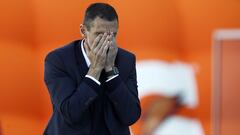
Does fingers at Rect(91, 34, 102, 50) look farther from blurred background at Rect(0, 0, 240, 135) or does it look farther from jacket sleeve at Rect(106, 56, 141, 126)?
blurred background at Rect(0, 0, 240, 135)

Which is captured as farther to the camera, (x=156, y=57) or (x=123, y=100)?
(x=156, y=57)

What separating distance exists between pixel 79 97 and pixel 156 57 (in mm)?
1023

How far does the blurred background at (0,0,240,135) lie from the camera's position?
7.40ft

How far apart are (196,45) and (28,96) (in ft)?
3.28

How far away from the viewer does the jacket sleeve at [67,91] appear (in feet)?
4.66

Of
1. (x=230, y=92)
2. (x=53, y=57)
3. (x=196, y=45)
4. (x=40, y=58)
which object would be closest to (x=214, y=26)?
(x=196, y=45)

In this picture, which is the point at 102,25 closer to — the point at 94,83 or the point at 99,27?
the point at 99,27

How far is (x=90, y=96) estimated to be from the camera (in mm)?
1424

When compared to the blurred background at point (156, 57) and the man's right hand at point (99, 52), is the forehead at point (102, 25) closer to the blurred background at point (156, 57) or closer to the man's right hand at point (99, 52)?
the man's right hand at point (99, 52)

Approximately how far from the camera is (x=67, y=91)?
147 cm

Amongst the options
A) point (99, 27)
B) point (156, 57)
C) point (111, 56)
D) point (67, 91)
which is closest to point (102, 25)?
point (99, 27)

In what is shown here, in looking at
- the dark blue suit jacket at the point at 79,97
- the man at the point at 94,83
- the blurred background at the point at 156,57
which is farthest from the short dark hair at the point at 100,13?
the blurred background at the point at 156,57

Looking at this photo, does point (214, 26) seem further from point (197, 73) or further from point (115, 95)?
point (115, 95)

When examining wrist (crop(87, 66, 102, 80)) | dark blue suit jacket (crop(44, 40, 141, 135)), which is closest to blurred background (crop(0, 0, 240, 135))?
dark blue suit jacket (crop(44, 40, 141, 135))
